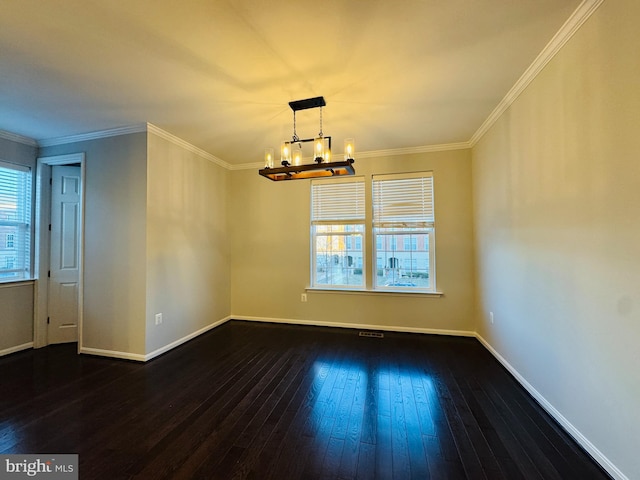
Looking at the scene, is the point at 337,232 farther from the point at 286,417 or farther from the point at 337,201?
the point at 286,417

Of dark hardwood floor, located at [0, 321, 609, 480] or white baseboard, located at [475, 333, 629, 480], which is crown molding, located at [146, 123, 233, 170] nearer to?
dark hardwood floor, located at [0, 321, 609, 480]

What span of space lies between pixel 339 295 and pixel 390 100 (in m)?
2.76

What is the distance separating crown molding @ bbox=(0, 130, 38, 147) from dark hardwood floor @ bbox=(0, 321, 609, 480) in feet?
8.59

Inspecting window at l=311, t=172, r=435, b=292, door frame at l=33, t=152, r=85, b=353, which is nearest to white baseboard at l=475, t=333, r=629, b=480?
window at l=311, t=172, r=435, b=292

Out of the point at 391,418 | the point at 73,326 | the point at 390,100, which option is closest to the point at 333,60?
the point at 390,100

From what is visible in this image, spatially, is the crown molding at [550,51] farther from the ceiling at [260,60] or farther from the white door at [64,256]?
the white door at [64,256]

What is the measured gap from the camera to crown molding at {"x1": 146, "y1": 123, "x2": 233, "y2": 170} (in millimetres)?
3148

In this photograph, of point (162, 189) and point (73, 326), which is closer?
point (162, 189)

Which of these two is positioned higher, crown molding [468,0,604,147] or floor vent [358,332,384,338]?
crown molding [468,0,604,147]

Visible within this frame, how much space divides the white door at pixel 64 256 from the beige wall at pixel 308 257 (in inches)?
82.5

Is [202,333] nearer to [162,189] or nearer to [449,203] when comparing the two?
[162,189]

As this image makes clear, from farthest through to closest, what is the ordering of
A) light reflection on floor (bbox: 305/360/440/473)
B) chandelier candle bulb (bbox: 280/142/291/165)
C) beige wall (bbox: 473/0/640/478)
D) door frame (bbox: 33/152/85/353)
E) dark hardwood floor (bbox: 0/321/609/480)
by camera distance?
door frame (bbox: 33/152/85/353) → chandelier candle bulb (bbox: 280/142/291/165) → light reflection on floor (bbox: 305/360/440/473) → dark hardwood floor (bbox: 0/321/609/480) → beige wall (bbox: 473/0/640/478)

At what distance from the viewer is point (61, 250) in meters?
3.60

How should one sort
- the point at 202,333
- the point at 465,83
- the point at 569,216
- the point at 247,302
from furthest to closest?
the point at 247,302 → the point at 202,333 → the point at 465,83 → the point at 569,216
